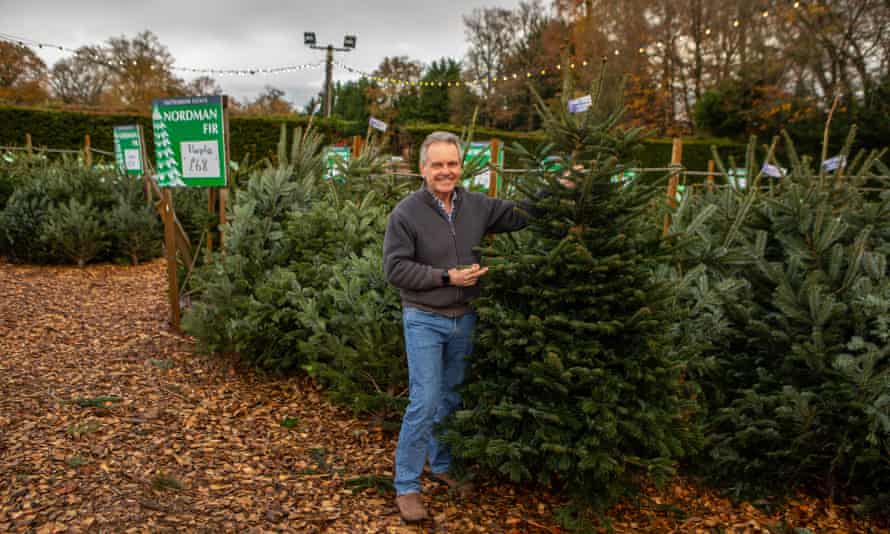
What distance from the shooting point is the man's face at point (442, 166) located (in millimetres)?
2824

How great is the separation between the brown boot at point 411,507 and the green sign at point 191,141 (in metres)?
3.40

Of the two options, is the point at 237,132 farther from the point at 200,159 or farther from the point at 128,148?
the point at 200,159

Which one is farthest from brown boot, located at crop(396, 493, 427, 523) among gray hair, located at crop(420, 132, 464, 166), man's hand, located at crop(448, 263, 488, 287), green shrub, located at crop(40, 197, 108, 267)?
green shrub, located at crop(40, 197, 108, 267)

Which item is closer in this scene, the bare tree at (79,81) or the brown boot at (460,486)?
the brown boot at (460,486)

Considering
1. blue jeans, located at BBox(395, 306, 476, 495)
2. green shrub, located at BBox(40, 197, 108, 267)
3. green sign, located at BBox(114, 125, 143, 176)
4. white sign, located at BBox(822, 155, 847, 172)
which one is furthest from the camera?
green sign, located at BBox(114, 125, 143, 176)

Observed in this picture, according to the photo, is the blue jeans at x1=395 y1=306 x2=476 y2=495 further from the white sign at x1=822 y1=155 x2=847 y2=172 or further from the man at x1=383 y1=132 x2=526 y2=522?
the white sign at x1=822 y1=155 x2=847 y2=172

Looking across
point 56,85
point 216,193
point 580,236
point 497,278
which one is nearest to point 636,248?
point 580,236

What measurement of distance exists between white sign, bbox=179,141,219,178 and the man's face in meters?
3.12

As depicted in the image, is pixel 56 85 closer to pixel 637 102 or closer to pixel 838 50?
pixel 637 102

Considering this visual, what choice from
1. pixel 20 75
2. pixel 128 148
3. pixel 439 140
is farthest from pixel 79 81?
pixel 439 140

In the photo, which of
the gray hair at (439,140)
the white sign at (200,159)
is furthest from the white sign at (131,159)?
the gray hair at (439,140)

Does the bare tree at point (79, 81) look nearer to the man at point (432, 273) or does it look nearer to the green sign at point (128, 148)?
the green sign at point (128, 148)

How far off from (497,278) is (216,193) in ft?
15.0

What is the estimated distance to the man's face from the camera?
2.82 meters
